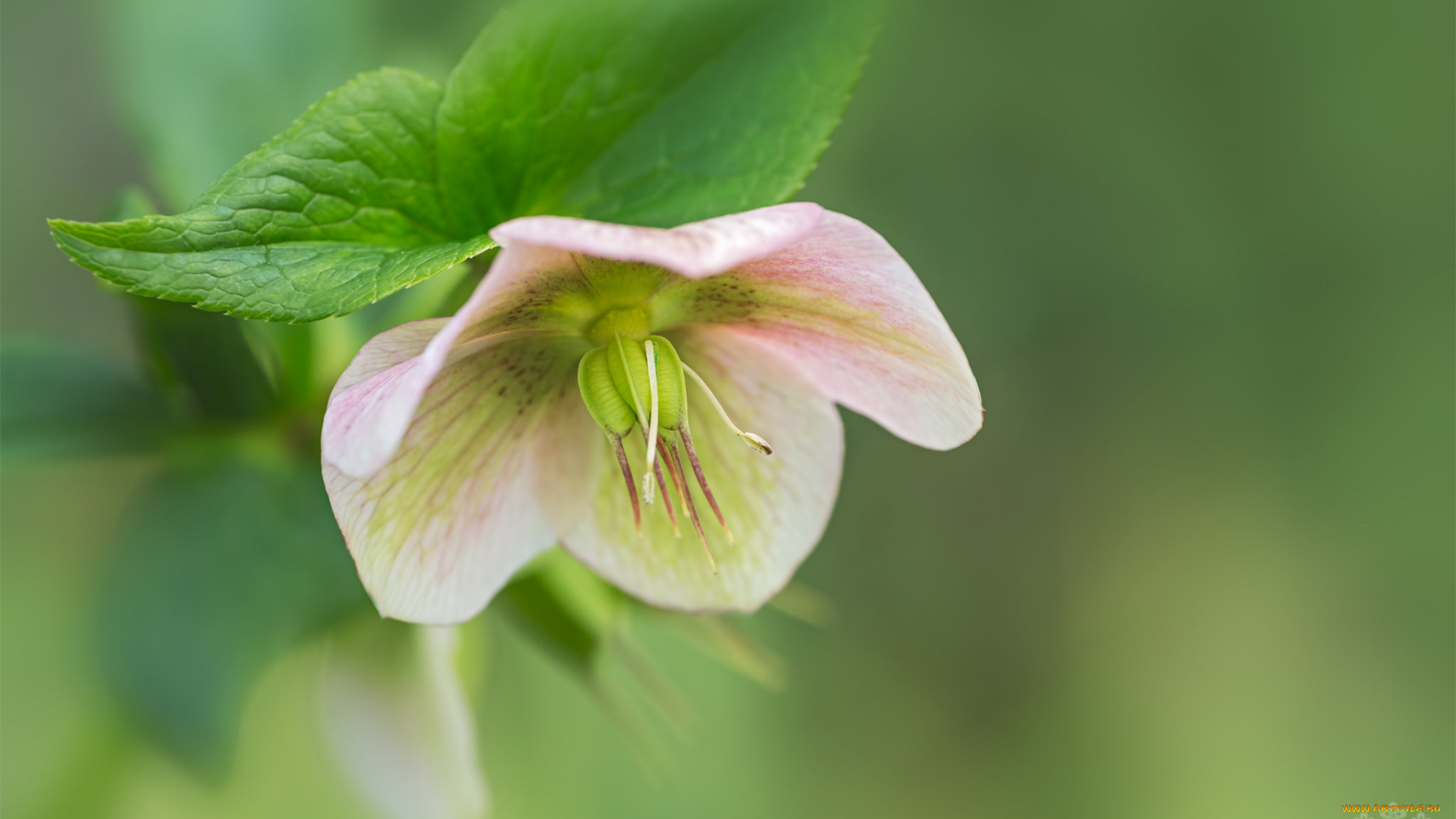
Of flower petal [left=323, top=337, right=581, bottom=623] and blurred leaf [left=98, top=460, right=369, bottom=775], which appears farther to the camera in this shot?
blurred leaf [left=98, top=460, right=369, bottom=775]

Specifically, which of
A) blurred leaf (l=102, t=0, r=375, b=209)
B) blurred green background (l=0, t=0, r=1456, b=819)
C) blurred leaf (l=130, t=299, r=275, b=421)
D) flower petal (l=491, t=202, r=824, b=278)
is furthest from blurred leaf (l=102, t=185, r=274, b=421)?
blurred green background (l=0, t=0, r=1456, b=819)

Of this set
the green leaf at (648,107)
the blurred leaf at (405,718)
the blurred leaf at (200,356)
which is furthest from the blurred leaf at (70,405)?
the green leaf at (648,107)

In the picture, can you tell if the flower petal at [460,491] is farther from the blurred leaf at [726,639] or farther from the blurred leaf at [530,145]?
the blurred leaf at [726,639]

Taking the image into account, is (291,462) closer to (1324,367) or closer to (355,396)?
(355,396)

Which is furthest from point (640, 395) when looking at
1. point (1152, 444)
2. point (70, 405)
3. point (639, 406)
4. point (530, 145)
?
point (1152, 444)

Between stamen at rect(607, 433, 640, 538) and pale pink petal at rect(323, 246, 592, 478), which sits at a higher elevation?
pale pink petal at rect(323, 246, 592, 478)

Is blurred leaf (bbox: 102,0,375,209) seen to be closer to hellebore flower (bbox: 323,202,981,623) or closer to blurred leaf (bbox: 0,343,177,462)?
blurred leaf (bbox: 0,343,177,462)
